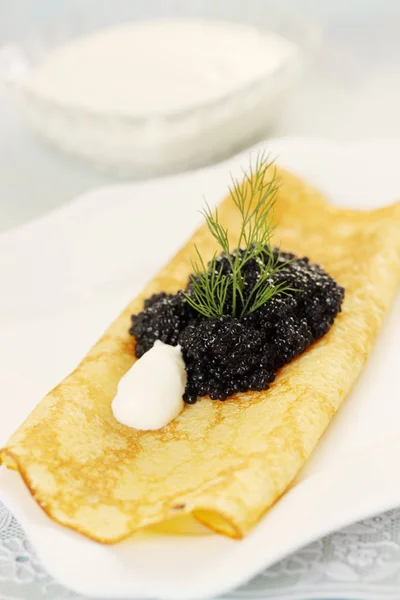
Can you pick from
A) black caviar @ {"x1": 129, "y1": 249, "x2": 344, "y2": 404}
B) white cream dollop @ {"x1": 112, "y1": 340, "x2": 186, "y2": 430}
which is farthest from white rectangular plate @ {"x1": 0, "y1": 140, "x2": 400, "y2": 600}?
white cream dollop @ {"x1": 112, "y1": 340, "x2": 186, "y2": 430}

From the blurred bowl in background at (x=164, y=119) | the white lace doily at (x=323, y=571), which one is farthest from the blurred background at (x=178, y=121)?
the white lace doily at (x=323, y=571)

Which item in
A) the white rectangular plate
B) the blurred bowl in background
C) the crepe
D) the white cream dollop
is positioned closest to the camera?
the white rectangular plate

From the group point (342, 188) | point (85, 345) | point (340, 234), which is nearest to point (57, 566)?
point (85, 345)

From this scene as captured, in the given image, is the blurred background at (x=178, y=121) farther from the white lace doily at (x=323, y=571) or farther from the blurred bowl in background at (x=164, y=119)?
the white lace doily at (x=323, y=571)

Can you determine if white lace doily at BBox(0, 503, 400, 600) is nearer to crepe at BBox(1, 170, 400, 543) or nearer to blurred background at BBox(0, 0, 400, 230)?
crepe at BBox(1, 170, 400, 543)

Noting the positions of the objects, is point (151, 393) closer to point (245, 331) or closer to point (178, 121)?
point (245, 331)

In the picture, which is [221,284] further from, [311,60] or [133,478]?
[311,60]
